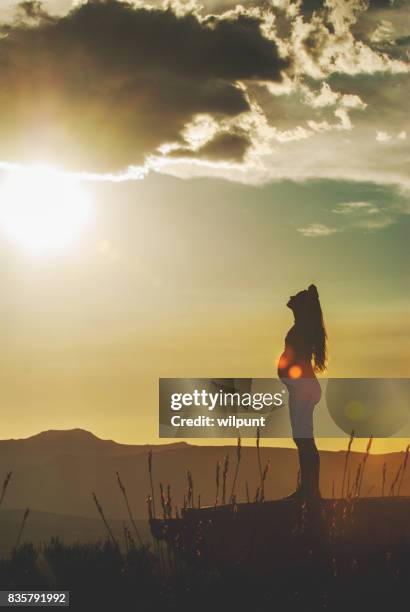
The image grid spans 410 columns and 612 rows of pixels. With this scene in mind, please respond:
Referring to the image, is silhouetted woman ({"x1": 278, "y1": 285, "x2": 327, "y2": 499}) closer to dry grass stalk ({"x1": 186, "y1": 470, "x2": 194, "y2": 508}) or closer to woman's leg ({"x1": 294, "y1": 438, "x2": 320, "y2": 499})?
woman's leg ({"x1": 294, "y1": 438, "x2": 320, "y2": 499})

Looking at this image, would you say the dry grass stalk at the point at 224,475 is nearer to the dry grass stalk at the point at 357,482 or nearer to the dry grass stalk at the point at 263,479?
the dry grass stalk at the point at 263,479

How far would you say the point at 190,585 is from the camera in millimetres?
5148

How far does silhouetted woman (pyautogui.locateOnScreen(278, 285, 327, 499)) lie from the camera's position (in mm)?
7480

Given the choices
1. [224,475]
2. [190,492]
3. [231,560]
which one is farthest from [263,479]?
[231,560]

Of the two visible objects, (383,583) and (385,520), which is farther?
(385,520)

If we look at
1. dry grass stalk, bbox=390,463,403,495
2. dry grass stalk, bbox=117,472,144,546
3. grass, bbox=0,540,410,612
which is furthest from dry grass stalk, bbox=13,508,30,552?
dry grass stalk, bbox=390,463,403,495

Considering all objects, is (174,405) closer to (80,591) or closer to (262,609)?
(80,591)

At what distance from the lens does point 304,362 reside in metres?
7.78

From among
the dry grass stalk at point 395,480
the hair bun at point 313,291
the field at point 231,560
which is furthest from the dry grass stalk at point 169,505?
the hair bun at point 313,291

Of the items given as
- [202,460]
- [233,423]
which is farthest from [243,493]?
[202,460]

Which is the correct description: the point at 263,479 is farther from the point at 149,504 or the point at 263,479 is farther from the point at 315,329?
the point at 315,329

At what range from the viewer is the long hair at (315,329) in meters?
7.84

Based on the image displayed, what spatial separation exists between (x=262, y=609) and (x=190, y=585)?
447 millimetres

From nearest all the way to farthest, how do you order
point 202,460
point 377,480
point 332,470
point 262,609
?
point 262,609 < point 377,480 < point 332,470 < point 202,460
